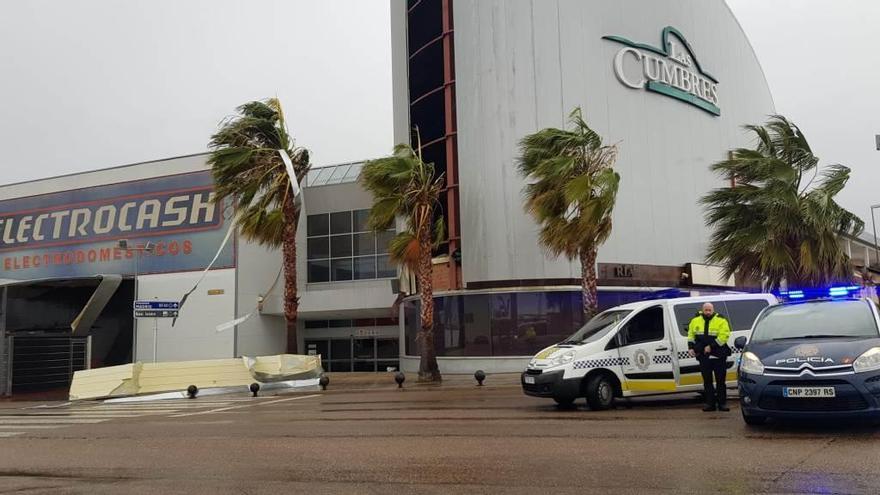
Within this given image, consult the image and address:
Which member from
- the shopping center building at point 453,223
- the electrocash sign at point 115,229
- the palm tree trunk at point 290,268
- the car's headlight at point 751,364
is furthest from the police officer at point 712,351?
the electrocash sign at point 115,229

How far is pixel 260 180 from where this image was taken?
941 inches

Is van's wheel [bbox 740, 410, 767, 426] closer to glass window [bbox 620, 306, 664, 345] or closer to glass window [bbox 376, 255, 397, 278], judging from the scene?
glass window [bbox 620, 306, 664, 345]

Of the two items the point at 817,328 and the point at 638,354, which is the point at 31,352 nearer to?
the point at 638,354

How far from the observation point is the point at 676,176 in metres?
28.8

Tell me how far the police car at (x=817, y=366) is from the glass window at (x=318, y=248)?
27.2m

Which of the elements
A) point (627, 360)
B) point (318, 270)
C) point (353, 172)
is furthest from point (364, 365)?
point (627, 360)

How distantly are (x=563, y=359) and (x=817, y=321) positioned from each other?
4.10 m

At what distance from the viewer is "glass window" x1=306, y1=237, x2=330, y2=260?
34656 millimetres

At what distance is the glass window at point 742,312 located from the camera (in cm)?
→ 1278

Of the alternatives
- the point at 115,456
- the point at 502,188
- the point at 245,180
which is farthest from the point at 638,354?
the point at 245,180

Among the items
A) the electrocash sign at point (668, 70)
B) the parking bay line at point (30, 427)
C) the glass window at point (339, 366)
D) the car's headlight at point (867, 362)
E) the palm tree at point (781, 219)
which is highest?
the electrocash sign at point (668, 70)

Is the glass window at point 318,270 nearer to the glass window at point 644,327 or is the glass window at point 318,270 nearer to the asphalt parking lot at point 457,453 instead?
the asphalt parking lot at point 457,453

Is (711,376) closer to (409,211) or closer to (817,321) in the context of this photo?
(817,321)

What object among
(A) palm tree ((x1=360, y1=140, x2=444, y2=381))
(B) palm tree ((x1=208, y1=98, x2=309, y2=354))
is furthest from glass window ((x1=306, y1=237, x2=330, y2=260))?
(A) palm tree ((x1=360, y1=140, x2=444, y2=381))
